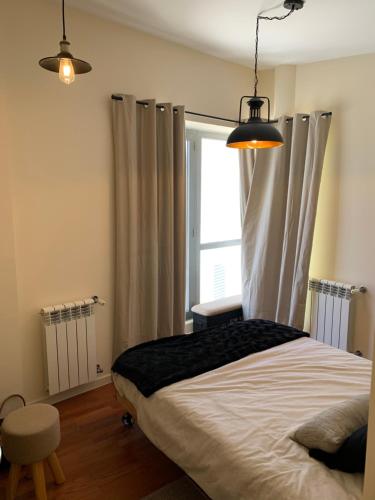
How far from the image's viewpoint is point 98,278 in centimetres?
310

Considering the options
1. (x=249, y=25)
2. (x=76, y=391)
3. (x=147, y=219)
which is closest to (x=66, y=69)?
(x=147, y=219)

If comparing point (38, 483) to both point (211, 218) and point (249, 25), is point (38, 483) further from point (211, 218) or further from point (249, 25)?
point (249, 25)

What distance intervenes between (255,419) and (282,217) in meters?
2.43

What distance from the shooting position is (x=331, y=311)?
3.61m

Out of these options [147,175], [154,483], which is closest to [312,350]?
[154,483]

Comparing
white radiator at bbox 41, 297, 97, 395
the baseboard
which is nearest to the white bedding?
white radiator at bbox 41, 297, 97, 395

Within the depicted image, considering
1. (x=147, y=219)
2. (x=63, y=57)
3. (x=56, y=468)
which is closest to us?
(x=63, y=57)

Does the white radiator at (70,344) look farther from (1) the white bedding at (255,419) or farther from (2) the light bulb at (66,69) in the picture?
(2) the light bulb at (66,69)

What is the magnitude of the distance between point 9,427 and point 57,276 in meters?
1.19

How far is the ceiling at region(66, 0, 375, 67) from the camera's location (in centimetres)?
257

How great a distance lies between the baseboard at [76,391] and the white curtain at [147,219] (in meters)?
0.27

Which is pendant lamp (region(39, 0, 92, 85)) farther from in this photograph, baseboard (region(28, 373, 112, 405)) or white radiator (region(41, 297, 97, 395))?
baseboard (region(28, 373, 112, 405))

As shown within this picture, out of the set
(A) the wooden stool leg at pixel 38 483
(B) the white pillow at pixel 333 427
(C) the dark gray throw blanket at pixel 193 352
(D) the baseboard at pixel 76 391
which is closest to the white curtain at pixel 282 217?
(C) the dark gray throw blanket at pixel 193 352

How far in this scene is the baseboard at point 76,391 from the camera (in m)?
2.93
